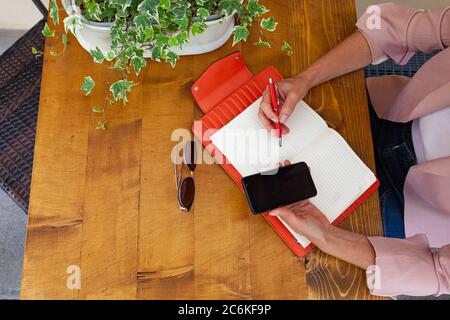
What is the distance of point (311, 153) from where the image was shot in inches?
37.5

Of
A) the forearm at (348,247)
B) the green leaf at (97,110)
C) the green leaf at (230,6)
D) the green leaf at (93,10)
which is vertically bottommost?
the forearm at (348,247)

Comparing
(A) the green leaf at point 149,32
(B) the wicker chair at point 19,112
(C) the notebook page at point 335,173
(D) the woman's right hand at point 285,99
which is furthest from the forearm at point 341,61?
(B) the wicker chair at point 19,112

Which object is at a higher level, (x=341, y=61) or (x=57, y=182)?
(x=341, y=61)

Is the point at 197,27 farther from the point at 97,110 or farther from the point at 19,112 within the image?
the point at 19,112

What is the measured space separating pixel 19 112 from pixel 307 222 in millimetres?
914

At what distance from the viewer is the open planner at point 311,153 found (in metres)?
0.94

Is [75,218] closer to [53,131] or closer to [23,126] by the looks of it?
[53,131]

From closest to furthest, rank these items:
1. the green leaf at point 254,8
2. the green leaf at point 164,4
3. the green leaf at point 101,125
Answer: the green leaf at point 164,4
the green leaf at point 254,8
the green leaf at point 101,125

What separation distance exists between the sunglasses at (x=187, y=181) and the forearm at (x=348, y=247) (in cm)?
29

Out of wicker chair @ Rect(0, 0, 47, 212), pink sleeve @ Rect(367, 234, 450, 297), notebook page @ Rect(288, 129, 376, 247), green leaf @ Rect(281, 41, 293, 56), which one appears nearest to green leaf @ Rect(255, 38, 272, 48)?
green leaf @ Rect(281, 41, 293, 56)

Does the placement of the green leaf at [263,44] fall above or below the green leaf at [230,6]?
above

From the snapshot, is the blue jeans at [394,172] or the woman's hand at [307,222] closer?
the woman's hand at [307,222]

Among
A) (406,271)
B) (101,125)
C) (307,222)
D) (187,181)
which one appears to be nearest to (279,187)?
(307,222)

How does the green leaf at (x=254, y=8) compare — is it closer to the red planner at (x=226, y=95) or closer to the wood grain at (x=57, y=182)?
the red planner at (x=226, y=95)
